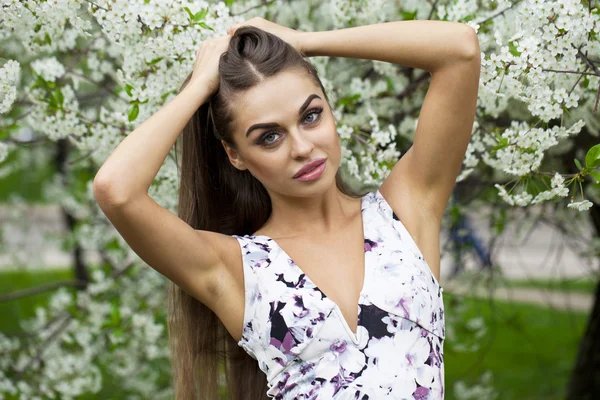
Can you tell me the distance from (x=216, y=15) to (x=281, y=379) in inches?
49.0

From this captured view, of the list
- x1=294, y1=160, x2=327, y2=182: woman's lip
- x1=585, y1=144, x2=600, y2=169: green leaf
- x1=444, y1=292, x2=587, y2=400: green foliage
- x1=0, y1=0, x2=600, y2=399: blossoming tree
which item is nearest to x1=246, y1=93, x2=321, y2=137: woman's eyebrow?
x1=294, y1=160, x2=327, y2=182: woman's lip

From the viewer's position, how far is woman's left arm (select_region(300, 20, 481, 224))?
207 centimetres

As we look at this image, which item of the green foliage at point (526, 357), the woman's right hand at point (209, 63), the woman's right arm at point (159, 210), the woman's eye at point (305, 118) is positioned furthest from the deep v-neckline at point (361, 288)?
the green foliage at point (526, 357)

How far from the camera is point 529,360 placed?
21.3 feet

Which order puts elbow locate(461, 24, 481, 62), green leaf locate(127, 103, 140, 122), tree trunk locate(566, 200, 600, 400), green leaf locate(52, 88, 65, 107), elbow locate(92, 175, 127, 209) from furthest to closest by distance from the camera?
tree trunk locate(566, 200, 600, 400) → green leaf locate(52, 88, 65, 107) → green leaf locate(127, 103, 140, 122) → elbow locate(461, 24, 481, 62) → elbow locate(92, 175, 127, 209)

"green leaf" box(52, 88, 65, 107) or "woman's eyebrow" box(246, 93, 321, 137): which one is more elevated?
"woman's eyebrow" box(246, 93, 321, 137)

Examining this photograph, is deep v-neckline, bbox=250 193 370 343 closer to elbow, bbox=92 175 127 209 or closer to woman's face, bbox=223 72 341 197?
woman's face, bbox=223 72 341 197

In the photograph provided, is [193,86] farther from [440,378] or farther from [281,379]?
[440,378]

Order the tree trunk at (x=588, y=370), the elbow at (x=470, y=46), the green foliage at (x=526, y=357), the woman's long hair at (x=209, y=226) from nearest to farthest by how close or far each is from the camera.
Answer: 1. the elbow at (x=470, y=46)
2. the woman's long hair at (x=209, y=226)
3. the tree trunk at (x=588, y=370)
4. the green foliage at (x=526, y=357)

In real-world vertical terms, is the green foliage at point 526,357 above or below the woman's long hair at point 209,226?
below

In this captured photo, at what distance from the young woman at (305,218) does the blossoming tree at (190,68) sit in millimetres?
220

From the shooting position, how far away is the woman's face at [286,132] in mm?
1961

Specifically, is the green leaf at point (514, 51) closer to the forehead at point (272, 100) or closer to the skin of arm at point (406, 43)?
the skin of arm at point (406, 43)

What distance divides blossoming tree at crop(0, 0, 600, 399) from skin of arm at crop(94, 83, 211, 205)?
0.39 m
